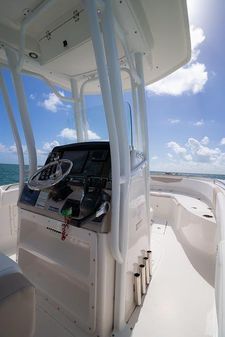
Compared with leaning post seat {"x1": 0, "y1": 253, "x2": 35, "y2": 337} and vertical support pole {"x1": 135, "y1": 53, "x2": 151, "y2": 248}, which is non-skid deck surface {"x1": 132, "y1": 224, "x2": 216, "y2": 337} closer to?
vertical support pole {"x1": 135, "y1": 53, "x2": 151, "y2": 248}

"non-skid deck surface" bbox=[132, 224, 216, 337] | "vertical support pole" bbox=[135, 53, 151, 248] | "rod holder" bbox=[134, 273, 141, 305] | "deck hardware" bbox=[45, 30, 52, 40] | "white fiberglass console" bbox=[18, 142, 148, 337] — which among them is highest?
"deck hardware" bbox=[45, 30, 52, 40]

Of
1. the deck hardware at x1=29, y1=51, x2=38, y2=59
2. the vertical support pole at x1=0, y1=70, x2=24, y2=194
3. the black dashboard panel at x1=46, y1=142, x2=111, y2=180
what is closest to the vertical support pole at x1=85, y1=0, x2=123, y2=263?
the black dashboard panel at x1=46, y1=142, x2=111, y2=180

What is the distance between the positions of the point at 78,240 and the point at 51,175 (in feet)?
1.41

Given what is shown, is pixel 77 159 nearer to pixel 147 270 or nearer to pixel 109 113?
pixel 109 113

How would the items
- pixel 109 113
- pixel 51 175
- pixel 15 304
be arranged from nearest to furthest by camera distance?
1. pixel 15 304
2. pixel 109 113
3. pixel 51 175

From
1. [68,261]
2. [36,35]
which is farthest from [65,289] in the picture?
Answer: [36,35]

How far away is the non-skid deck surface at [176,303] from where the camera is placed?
1124 mm

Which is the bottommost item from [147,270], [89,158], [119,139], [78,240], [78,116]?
[147,270]

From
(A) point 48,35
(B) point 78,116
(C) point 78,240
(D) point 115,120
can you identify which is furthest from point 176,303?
(A) point 48,35

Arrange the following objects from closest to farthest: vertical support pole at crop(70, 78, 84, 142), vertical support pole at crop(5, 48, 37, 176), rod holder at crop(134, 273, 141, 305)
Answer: rod holder at crop(134, 273, 141, 305), vertical support pole at crop(5, 48, 37, 176), vertical support pole at crop(70, 78, 84, 142)

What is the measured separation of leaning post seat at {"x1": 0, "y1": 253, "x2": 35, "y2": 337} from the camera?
46 cm

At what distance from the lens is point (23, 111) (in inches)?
58.2

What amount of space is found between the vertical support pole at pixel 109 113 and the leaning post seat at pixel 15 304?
49 centimetres

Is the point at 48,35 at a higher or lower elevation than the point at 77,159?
higher
